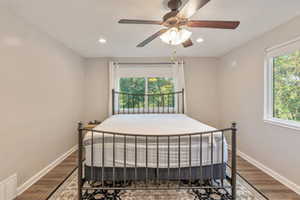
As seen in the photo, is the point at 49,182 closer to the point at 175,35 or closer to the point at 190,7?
the point at 175,35

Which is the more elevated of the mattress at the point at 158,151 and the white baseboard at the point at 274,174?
the mattress at the point at 158,151

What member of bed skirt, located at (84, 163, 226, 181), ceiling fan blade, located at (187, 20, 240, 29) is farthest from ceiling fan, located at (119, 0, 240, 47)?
bed skirt, located at (84, 163, 226, 181)

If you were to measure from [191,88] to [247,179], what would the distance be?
2.47m

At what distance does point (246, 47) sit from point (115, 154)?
310 cm

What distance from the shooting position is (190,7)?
155 centimetres

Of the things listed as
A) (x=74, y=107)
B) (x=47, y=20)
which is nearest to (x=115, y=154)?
(x=47, y=20)

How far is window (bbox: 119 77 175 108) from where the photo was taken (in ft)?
14.4

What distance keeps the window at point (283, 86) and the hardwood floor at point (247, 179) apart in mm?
845

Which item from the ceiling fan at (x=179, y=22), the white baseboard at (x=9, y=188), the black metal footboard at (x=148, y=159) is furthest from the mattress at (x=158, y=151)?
the ceiling fan at (x=179, y=22)

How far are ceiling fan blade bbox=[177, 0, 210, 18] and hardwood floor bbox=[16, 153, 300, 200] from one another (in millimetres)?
2322

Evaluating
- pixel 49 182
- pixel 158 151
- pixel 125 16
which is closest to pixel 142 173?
pixel 158 151

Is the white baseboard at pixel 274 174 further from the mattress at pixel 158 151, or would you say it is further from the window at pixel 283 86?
the mattress at pixel 158 151

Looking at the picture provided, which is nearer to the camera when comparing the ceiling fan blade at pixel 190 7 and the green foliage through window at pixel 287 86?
the ceiling fan blade at pixel 190 7

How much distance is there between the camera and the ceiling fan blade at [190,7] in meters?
1.46
